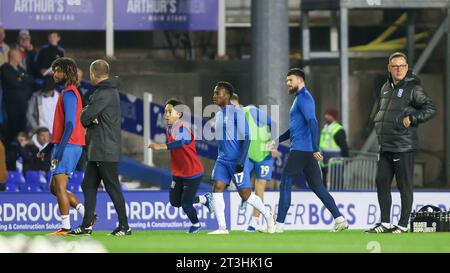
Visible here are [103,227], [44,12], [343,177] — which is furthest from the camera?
[44,12]

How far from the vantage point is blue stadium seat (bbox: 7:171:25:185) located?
24.9 m

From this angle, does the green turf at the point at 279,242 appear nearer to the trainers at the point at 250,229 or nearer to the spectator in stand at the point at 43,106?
the trainers at the point at 250,229

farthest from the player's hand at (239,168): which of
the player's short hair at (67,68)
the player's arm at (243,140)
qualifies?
the player's short hair at (67,68)

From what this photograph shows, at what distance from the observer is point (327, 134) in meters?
26.8

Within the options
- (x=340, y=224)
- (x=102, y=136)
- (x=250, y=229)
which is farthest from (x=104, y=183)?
(x=250, y=229)

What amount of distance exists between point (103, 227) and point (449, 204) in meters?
4.73

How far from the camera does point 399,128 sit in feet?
59.0

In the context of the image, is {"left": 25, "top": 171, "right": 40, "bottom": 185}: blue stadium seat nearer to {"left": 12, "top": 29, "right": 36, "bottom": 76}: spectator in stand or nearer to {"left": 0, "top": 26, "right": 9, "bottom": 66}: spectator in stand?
{"left": 12, "top": 29, "right": 36, "bottom": 76}: spectator in stand

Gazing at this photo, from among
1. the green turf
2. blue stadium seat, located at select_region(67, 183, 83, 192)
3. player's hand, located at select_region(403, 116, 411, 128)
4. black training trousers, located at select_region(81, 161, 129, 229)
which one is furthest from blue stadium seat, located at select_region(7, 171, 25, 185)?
player's hand, located at select_region(403, 116, 411, 128)

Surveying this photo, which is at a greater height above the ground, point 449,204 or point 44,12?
point 44,12
